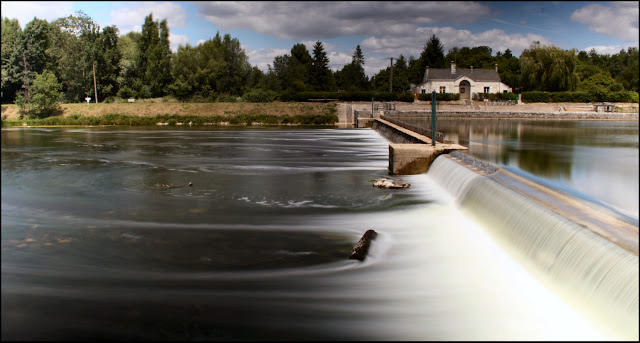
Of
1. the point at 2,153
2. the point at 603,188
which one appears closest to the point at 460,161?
the point at 603,188

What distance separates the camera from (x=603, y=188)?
1152 centimetres

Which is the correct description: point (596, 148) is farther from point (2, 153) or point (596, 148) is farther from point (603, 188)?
point (2, 153)

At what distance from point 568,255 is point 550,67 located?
58843 mm

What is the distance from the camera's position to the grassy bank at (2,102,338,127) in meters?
50.4

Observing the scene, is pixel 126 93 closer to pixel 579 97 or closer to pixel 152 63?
pixel 152 63

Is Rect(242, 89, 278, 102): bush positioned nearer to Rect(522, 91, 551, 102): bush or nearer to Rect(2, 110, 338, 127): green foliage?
Rect(2, 110, 338, 127): green foliage

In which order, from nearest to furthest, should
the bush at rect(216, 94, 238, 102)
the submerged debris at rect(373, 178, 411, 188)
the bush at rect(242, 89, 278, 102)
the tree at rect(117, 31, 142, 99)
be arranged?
the submerged debris at rect(373, 178, 411, 188) < the bush at rect(242, 89, 278, 102) < the bush at rect(216, 94, 238, 102) < the tree at rect(117, 31, 142, 99)

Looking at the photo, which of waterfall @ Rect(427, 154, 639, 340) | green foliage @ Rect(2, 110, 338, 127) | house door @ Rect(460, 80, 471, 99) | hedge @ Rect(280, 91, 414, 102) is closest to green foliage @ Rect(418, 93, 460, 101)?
hedge @ Rect(280, 91, 414, 102)

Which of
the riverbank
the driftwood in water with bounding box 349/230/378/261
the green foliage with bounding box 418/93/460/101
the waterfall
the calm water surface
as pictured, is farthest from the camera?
the green foliage with bounding box 418/93/460/101

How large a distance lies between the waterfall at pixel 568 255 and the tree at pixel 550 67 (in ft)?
179

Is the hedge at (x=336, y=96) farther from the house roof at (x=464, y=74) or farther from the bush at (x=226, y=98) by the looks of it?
the house roof at (x=464, y=74)

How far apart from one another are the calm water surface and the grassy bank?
3732cm

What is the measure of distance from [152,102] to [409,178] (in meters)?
49.0

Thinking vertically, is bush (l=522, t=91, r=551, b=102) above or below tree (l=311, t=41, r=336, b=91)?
below
